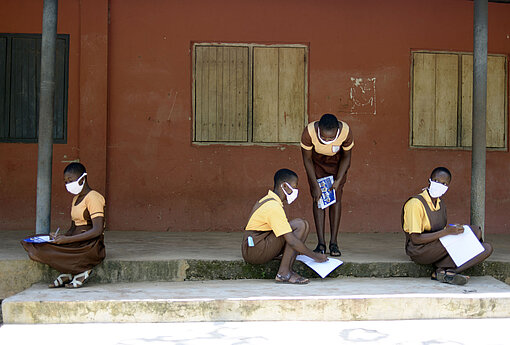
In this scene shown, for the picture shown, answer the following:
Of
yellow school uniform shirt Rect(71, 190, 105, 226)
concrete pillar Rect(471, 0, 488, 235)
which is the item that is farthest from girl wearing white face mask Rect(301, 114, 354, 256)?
yellow school uniform shirt Rect(71, 190, 105, 226)

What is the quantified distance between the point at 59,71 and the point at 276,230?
3.69 meters

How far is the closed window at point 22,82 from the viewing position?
7.40 metres

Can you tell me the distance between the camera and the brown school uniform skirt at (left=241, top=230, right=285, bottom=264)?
5293 millimetres

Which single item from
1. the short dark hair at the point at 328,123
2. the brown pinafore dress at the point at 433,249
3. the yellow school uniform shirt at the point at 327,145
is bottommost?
the brown pinafore dress at the point at 433,249

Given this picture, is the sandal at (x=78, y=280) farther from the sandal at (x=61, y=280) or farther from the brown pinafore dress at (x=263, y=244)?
the brown pinafore dress at (x=263, y=244)

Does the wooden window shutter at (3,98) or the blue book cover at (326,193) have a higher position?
the wooden window shutter at (3,98)

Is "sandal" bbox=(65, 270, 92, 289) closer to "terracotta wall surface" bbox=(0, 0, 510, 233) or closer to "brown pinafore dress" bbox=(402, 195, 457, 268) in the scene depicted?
"terracotta wall surface" bbox=(0, 0, 510, 233)

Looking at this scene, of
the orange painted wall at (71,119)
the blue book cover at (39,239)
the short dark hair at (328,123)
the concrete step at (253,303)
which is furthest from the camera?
the orange painted wall at (71,119)

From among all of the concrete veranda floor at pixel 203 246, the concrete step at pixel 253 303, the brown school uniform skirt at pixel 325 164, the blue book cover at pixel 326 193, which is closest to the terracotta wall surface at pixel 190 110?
the concrete veranda floor at pixel 203 246

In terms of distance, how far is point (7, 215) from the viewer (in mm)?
7359

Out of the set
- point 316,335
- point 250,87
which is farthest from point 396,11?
point 316,335

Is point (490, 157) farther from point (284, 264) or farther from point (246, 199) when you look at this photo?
point (284, 264)

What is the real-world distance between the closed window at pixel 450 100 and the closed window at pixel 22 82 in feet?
13.6

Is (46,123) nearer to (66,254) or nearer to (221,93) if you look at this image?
(66,254)
